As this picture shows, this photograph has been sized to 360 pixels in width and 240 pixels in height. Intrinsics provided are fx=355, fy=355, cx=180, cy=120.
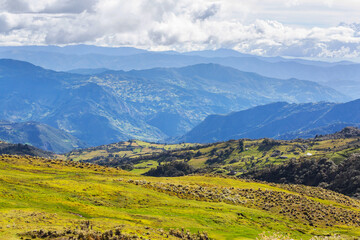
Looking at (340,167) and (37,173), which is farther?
(340,167)

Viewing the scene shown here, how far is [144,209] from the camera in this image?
179ft

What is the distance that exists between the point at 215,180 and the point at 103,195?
49.5 meters

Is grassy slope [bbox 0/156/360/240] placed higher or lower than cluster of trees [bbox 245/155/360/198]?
higher

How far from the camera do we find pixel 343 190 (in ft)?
444

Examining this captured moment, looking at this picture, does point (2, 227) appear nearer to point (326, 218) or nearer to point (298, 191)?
point (326, 218)

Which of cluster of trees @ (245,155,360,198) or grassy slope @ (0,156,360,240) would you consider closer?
grassy slope @ (0,156,360,240)

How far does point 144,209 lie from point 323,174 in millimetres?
119475

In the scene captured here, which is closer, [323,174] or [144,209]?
[144,209]

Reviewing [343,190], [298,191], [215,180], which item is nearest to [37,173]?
[215,180]

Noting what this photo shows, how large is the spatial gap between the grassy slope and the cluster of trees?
6375 centimetres

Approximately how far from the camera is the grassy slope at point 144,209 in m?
41.5

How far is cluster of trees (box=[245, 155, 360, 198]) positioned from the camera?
136625 mm

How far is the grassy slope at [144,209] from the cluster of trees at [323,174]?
6375 centimetres

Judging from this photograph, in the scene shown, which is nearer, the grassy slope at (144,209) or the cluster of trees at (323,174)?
the grassy slope at (144,209)
